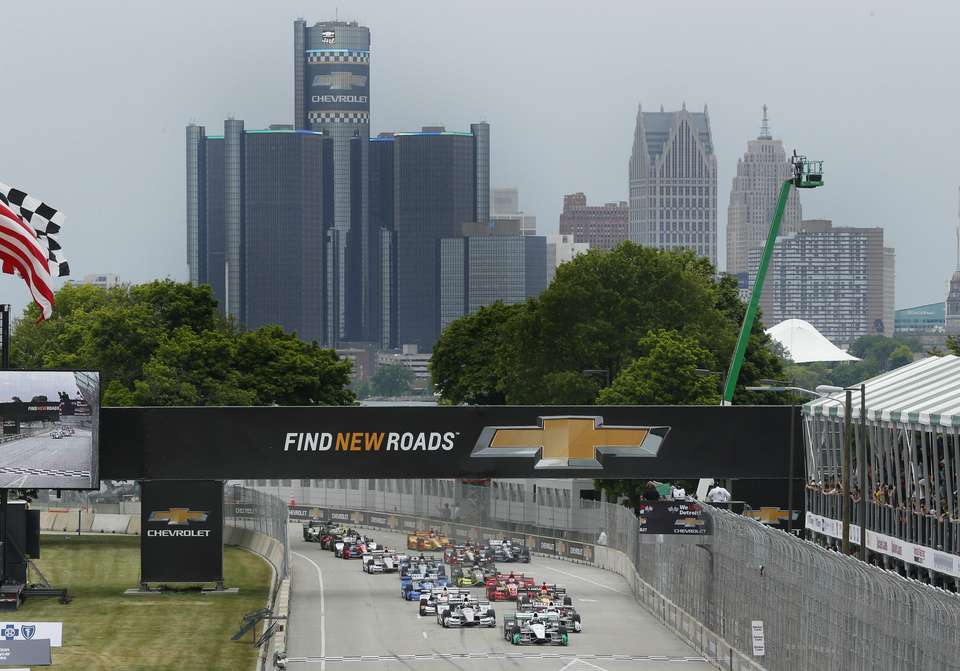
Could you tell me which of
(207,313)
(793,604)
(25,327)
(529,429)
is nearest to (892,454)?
(529,429)

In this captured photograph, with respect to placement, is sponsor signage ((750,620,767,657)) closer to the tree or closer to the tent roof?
the tent roof

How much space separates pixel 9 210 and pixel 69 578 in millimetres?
22275

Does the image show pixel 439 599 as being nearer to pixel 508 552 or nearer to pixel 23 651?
pixel 508 552

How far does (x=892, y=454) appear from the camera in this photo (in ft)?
188

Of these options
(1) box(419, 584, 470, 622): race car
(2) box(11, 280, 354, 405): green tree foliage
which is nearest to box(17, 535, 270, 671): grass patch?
(1) box(419, 584, 470, 622): race car

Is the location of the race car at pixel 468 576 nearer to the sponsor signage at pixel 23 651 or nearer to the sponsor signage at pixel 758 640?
the sponsor signage at pixel 758 640

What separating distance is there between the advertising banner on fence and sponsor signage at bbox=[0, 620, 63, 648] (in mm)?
18808

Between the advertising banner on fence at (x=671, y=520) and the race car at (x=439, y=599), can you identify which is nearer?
the advertising banner on fence at (x=671, y=520)

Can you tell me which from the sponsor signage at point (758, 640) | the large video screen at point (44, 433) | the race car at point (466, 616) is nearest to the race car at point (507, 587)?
the race car at point (466, 616)

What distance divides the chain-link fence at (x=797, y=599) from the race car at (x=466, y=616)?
5.68m

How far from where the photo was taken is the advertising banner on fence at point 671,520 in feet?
174

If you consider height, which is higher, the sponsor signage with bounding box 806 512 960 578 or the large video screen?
the large video screen

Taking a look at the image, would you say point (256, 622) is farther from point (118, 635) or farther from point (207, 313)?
point (207, 313)

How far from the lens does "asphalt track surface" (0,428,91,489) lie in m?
59.5
